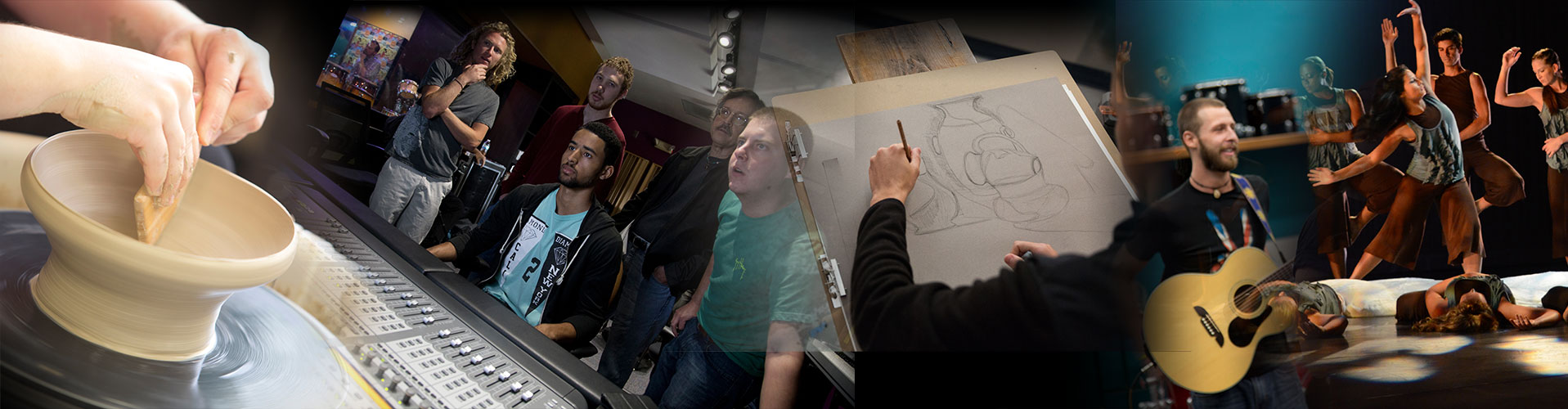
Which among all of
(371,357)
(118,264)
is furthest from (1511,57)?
(118,264)

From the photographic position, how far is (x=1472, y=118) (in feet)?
5.49

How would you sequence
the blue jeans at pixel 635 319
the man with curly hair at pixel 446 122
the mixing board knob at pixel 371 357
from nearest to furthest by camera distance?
1. the mixing board knob at pixel 371 357
2. the blue jeans at pixel 635 319
3. the man with curly hair at pixel 446 122

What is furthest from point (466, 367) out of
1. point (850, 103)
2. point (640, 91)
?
point (850, 103)

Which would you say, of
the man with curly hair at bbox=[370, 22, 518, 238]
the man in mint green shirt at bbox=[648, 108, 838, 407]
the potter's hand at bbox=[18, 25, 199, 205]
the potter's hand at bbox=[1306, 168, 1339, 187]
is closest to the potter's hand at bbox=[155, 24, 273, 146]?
the potter's hand at bbox=[18, 25, 199, 205]

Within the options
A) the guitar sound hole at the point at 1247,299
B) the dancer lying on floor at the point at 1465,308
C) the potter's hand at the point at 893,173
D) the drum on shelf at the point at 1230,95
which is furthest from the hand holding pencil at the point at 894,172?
the dancer lying on floor at the point at 1465,308

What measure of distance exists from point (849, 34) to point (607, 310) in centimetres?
93

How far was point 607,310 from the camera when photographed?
1.83 m

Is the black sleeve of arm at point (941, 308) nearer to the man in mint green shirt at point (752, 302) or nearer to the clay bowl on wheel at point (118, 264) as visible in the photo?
the man in mint green shirt at point (752, 302)

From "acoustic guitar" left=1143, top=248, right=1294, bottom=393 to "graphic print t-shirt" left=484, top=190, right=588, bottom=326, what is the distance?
1.43 m

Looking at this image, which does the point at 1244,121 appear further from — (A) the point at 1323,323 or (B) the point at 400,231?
(B) the point at 400,231

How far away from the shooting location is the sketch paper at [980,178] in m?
1.67

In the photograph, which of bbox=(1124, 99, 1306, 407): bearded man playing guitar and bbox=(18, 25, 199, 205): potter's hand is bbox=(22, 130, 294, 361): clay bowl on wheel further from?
bbox=(1124, 99, 1306, 407): bearded man playing guitar

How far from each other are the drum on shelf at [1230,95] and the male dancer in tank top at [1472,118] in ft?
1.41

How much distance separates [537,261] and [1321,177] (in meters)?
1.85
